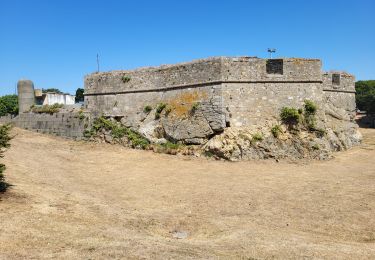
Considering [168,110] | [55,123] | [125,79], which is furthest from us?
[55,123]

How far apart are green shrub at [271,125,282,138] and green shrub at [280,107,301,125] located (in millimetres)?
668

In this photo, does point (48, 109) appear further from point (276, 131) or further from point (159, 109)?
point (276, 131)

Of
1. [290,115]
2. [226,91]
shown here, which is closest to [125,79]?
[226,91]

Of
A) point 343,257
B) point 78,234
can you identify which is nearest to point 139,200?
point 78,234

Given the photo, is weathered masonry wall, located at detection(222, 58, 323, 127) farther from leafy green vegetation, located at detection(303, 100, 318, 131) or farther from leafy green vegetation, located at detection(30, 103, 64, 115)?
leafy green vegetation, located at detection(30, 103, 64, 115)

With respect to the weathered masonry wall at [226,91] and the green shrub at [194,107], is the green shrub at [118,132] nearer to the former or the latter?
the weathered masonry wall at [226,91]

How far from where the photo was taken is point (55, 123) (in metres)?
22.9

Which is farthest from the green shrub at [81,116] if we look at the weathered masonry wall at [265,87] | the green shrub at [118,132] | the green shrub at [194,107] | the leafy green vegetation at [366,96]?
the leafy green vegetation at [366,96]

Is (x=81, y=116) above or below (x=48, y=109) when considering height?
below

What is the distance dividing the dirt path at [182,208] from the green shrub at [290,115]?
2746mm

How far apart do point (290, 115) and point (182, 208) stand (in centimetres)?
998

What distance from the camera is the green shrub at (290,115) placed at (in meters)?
18.4

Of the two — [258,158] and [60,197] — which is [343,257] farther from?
[258,158]

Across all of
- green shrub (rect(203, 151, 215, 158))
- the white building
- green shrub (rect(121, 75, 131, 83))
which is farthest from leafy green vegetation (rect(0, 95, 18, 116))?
green shrub (rect(203, 151, 215, 158))
